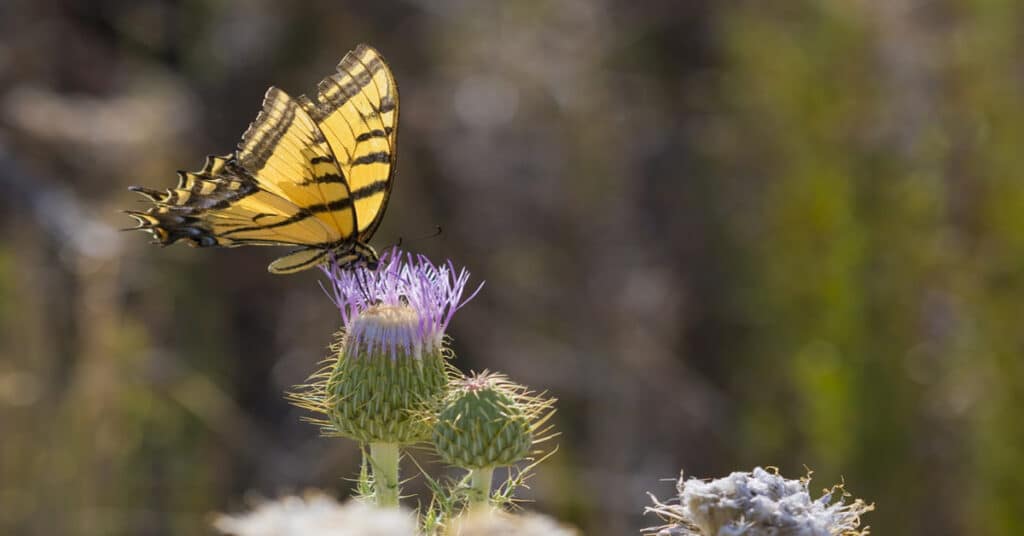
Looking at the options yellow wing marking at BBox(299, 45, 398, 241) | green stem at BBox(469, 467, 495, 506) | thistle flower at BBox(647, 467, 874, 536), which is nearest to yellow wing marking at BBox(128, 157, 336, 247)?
yellow wing marking at BBox(299, 45, 398, 241)

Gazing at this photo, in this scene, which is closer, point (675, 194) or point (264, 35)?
point (264, 35)

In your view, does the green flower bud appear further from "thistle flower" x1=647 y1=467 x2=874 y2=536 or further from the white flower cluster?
the white flower cluster

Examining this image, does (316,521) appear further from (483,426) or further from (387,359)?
(387,359)

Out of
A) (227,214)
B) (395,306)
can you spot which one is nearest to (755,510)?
(395,306)

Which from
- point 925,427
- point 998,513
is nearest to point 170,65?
point 925,427

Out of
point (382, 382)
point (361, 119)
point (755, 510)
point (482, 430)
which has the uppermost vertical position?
point (361, 119)

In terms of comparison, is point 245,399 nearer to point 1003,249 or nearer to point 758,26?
point 758,26
